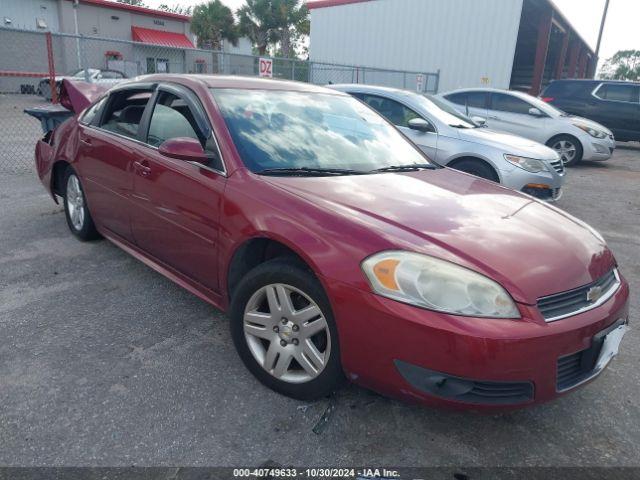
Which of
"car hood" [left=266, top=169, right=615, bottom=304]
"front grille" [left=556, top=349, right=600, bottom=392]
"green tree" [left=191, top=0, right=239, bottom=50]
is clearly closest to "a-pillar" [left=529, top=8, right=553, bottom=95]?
"car hood" [left=266, top=169, right=615, bottom=304]

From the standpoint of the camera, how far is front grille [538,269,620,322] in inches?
79.6

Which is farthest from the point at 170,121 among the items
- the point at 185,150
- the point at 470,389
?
the point at 470,389

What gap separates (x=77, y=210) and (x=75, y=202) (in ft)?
0.24

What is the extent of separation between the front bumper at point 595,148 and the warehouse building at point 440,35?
9.76 meters

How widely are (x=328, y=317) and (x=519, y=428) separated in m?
1.06

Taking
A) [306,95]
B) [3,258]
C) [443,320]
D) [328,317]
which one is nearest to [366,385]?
[328,317]

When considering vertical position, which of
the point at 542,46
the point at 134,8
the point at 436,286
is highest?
the point at 134,8

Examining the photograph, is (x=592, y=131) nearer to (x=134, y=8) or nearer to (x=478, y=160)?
(x=478, y=160)

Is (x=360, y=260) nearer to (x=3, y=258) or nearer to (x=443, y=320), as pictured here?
(x=443, y=320)

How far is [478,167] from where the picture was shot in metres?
6.43

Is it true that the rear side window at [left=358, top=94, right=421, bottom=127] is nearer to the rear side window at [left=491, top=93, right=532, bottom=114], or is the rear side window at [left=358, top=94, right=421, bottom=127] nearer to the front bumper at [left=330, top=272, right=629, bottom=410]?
the rear side window at [left=491, top=93, right=532, bottom=114]

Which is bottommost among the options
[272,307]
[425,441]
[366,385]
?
[425,441]

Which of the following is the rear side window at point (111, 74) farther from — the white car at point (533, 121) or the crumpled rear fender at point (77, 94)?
the crumpled rear fender at point (77, 94)

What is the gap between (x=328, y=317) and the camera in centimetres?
219
